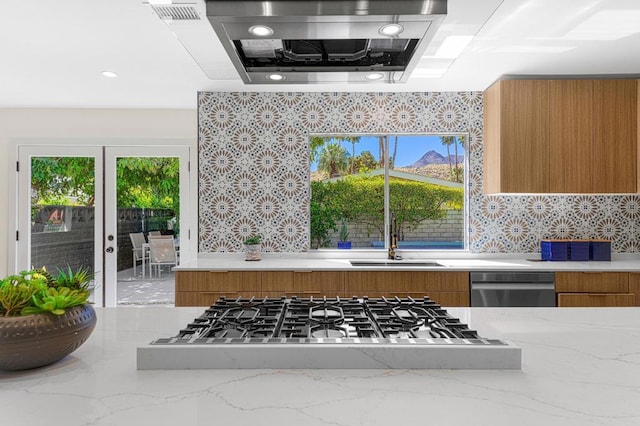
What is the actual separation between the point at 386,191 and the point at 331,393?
3.36 metres

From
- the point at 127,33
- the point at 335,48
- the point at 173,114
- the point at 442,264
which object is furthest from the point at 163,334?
the point at 173,114

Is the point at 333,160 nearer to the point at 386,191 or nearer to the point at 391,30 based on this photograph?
the point at 386,191

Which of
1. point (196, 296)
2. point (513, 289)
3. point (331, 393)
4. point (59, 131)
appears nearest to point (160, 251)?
point (196, 296)

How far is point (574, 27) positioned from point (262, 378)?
2.76 m

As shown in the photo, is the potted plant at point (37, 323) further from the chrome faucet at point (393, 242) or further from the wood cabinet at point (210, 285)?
the chrome faucet at point (393, 242)

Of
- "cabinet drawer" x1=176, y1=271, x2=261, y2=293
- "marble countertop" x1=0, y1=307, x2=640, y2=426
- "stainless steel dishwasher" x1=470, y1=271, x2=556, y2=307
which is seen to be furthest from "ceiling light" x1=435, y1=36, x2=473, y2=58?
"cabinet drawer" x1=176, y1=271, x2=261, y2=293

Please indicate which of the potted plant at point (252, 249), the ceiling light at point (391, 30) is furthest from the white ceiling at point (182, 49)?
the potted plant at point (252, 249)

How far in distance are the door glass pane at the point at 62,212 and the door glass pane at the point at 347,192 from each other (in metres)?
2.40

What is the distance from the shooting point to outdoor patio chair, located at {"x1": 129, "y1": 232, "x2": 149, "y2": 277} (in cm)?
456

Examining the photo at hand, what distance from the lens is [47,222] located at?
15.1ft

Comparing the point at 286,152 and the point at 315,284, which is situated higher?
the point at 286,152

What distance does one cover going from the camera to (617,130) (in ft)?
11.3

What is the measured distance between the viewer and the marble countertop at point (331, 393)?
75 centimetres

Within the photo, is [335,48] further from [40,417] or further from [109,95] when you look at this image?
[109,95]
